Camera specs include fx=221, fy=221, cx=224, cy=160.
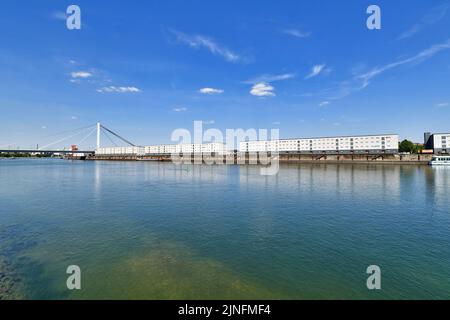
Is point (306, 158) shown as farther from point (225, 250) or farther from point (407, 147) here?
point (225, 250)

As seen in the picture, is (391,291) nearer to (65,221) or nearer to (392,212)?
(392,212)

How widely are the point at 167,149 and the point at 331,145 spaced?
91.0m

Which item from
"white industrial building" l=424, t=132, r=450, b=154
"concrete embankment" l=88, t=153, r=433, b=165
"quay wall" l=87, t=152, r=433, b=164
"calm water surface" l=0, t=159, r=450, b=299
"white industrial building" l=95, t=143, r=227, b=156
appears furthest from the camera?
"white industrial building" l=95, t=143, r=227, b=156

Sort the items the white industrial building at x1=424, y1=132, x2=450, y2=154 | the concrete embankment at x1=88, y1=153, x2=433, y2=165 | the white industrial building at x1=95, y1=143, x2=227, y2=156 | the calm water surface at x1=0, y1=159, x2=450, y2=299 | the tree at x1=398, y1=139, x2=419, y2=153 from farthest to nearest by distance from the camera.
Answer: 1. the white industrial building at x1=95, y1=143, x2=227, y2=156
2. the tree at x1=398, y1=139, x2=419, y2=153
3. the white industrial building at x1=424, y1=132, x2=450, y2=154
4. the concrete embankment at x1=88, y1=153, x2=433, y2=165
5. the calm water surface at x1=0, y1=159, x2=450, y2=299

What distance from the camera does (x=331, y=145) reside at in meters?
92.1

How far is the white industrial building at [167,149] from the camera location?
398 feet

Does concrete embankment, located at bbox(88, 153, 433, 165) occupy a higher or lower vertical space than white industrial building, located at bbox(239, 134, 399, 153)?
lower

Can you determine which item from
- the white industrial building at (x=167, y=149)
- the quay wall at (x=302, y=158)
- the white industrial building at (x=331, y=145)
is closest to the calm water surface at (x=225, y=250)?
the quay wall at (x=302, y=158)

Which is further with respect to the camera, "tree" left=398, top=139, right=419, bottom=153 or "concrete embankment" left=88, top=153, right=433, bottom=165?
"tree" left=398, top=139, right=419, bottom=153

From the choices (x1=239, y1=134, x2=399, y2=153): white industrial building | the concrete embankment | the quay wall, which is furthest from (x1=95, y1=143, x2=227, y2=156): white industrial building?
(x1=239, y1=134, x2=399, y2=153): white industrial building

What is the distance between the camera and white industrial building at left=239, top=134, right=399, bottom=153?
79.9 m

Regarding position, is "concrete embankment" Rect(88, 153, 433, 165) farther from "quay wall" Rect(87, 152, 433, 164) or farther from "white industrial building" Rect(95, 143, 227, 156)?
"white industrial building" Rect(95, 143, 227, 156)

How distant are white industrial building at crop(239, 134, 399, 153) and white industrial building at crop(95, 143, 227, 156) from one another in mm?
16306
